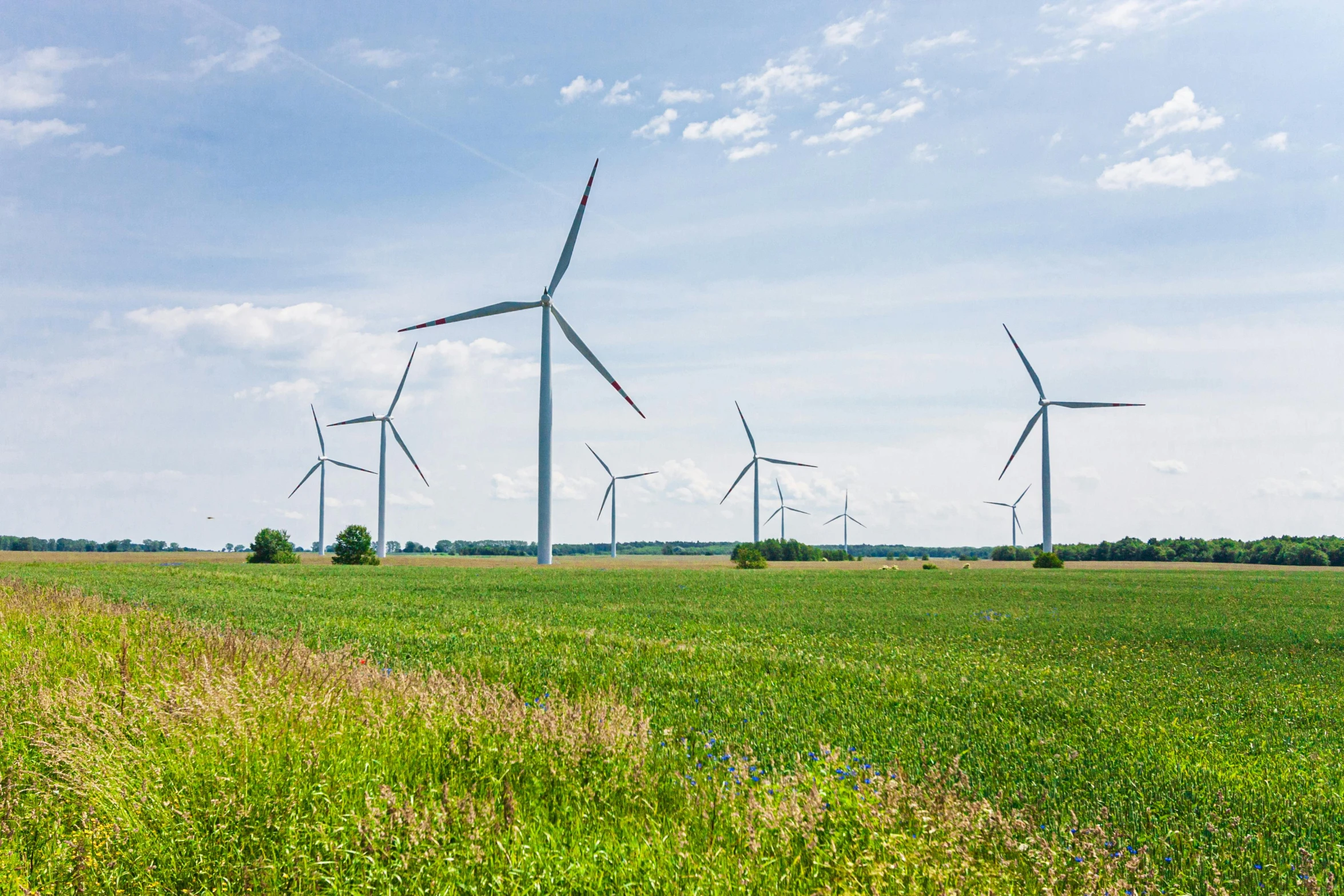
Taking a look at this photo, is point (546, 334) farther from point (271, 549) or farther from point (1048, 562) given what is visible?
point (1048, 562)

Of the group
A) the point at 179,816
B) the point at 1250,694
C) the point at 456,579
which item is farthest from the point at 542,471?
the point at 179,816

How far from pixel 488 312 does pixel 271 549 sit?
3570 cm

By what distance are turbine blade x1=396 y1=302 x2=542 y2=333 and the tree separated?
26.3 meters

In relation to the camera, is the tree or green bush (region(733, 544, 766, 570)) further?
green bush (region(733, 544, 766, 570))

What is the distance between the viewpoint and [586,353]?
221ft

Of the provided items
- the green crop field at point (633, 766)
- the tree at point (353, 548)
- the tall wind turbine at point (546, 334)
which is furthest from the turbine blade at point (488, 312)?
the green crop field at point (633, 766)

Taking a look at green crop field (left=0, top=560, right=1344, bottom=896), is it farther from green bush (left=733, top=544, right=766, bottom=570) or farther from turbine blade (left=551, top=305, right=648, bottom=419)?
green bush (left=733, top=544, right=766, bottom=570)

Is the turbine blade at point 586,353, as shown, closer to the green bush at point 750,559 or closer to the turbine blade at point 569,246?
the turbine blade at point 569,246

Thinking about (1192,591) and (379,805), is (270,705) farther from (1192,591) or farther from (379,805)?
(1192,591)

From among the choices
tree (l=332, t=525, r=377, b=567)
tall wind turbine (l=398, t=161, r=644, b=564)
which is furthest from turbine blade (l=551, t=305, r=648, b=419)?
tree (l=332, t=525, r=377, b=567)

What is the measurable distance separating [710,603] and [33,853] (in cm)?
2685

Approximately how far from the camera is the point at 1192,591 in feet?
151

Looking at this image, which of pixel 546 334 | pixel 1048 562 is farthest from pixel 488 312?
pixel 1048 562

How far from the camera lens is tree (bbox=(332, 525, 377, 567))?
8256 cm
